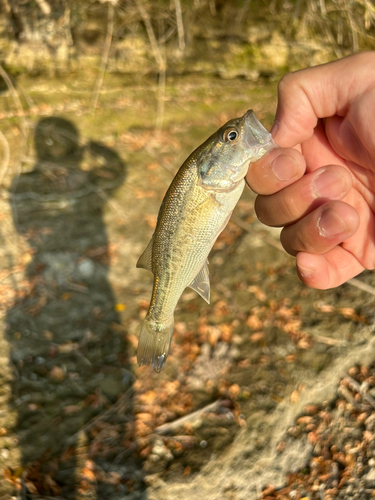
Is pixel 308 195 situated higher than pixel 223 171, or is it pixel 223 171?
pixel 223 171

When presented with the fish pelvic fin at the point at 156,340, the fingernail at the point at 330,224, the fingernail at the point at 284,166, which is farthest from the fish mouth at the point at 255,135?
the fish pelvic fin at the point at 156,340

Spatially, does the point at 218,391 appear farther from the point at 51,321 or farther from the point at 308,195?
the point at 308,195

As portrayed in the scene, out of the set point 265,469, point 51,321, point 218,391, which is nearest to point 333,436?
point 265,469

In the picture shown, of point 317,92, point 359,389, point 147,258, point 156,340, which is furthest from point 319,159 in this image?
point 359,389

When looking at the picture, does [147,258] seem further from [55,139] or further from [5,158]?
[55,139]

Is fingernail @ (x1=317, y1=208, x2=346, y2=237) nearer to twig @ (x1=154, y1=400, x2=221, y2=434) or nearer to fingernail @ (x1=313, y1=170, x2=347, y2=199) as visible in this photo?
fingernail @ (x1=313, y1=170, x2=347, y2=199)

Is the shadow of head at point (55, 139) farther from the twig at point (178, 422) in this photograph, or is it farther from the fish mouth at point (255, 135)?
the fish mouth at point (255, 135)

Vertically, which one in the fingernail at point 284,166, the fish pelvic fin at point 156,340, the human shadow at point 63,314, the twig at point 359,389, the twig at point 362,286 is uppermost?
the fingernail at point 284,166
